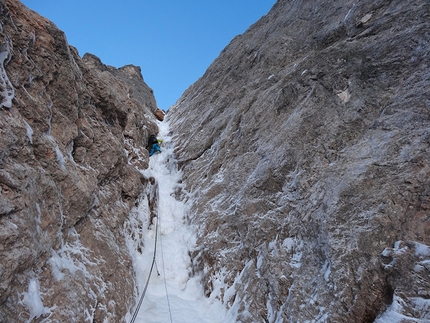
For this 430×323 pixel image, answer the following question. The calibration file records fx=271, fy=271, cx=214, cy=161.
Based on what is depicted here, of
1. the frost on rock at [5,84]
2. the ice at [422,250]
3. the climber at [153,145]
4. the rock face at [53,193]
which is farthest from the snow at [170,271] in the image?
the frost on rock at [5,84]

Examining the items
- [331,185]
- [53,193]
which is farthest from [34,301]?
[331,185]

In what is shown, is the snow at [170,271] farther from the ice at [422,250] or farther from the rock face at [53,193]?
the ice at [422,250]

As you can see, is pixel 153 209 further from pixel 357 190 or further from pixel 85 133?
pixel 357 190

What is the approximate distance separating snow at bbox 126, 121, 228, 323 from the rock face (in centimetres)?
69

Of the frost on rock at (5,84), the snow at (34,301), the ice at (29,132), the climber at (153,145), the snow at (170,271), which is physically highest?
the climber at (153,145)

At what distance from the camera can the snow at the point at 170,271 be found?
694cm

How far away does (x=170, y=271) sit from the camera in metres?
8.76

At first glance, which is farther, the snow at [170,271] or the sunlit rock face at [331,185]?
the snow at [170,271]

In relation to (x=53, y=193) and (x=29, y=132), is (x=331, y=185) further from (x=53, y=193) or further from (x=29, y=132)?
(x=29, y=132)

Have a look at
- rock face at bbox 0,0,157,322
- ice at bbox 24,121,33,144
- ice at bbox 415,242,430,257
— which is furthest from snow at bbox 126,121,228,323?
ice at bbox 415,242,430,257

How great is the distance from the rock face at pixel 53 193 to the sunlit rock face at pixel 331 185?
3071 mm

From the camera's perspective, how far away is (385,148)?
6195 mm

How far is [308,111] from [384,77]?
2.28m

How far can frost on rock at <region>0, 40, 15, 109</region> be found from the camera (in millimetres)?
5272
